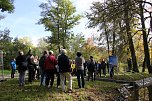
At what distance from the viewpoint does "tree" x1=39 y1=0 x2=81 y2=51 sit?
58.6 m

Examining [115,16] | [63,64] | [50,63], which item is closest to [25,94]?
[63,64]

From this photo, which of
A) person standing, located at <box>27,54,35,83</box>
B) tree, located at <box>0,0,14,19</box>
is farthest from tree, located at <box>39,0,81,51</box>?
person standing, located at <box>27,54,35,83</box>

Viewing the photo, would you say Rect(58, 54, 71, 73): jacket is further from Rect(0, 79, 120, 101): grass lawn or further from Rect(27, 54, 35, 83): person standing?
Rect(27, 54, 35, 83): person standing

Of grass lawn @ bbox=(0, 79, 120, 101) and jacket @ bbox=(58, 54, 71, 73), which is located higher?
jacket @ bbox=(58, 54, 71, 73)

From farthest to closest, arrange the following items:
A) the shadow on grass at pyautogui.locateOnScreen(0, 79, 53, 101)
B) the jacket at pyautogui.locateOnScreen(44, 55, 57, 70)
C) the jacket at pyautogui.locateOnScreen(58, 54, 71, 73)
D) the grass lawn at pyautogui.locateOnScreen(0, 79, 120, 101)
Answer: the jacket at pyautogui.locateOnScreen(44, 55, 57, 70) → the jacket at pyautogui.locateOnScreen(58, 54, 71, 73) → the grass lawn at pyautogui.locateOnScreen(0, 79, 120, 101) → the shadow on grass at pyautogui.locateOnScreen(0, 79, 53, 101)

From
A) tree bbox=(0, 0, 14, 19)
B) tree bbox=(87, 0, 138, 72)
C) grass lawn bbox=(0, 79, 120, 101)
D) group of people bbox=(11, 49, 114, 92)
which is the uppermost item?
tree bbox=(0, 0, 14, 19)

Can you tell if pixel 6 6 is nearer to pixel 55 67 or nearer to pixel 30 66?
pixel 30 66

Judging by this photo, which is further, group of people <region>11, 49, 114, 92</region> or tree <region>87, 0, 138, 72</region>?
tree <region>87, 0, 138, 72</region>

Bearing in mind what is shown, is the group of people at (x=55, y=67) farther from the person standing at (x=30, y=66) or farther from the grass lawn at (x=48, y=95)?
the grass lawn at (x=48, y=95)

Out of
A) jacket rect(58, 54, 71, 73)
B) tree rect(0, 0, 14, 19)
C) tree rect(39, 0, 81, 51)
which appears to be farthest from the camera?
tree rect(39, 0, 81, 51)

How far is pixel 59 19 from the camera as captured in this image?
5888 centimetres

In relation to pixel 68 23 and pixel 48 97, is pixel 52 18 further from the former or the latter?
pixel 48 97

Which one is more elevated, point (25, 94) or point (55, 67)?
point (55, 67)

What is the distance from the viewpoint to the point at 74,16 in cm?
5975
